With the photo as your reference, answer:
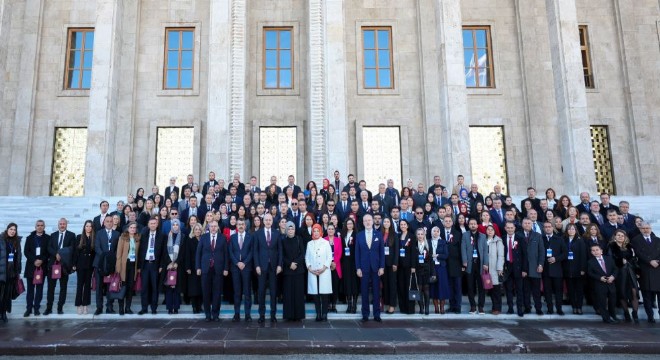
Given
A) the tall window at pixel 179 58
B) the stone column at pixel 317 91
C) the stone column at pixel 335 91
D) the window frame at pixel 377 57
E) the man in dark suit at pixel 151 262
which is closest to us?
the man in dark suit at pixel 151 262

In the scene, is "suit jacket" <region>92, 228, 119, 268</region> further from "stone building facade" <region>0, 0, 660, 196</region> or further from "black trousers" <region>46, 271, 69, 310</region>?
"stone building facade" <region>0, 0, 660, 196</region>

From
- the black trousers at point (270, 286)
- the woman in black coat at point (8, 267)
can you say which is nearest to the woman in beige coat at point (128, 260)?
the woman in black coat at point (8, 267)

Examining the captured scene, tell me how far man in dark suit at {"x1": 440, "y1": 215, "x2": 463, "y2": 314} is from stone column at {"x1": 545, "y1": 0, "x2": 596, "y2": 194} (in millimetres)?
9379

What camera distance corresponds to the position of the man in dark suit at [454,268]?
1010cm

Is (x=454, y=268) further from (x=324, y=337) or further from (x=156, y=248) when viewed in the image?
(x=156, y=248)

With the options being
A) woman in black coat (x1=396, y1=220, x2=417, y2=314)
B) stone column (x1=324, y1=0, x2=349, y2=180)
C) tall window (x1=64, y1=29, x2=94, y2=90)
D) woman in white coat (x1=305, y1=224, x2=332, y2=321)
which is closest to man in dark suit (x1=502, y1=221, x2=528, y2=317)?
woman in black coat (x1=396, y1=220, x2=417, y2=314)

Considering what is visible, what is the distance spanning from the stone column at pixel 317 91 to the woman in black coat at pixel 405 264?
26.1 ft

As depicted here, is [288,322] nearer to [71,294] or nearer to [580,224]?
[71,294]

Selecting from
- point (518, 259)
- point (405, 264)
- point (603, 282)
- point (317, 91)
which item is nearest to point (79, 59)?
point (317, 91)

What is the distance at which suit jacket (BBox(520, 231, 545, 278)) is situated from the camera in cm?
1000

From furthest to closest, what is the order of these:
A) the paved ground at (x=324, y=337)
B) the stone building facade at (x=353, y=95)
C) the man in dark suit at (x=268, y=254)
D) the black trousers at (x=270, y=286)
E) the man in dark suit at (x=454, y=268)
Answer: the stone building facade at (x=353, y=95)
the man in dark suit at (x=454, y=268)
the man in dark suit at (x=268, y=254)
the black trousers at (x=270, y=286)
the paved ground at (x=324, y=337)

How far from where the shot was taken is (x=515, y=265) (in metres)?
10.1

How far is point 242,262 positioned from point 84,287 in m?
3.48

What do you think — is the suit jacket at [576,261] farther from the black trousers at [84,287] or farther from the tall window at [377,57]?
the tall window at [377,57]
